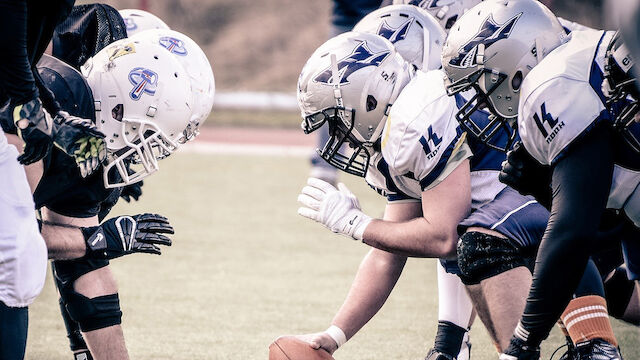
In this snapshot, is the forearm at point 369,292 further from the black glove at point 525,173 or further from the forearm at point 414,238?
the black glove at point 525,173

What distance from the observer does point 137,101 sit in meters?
3.45

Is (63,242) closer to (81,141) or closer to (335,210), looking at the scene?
(81,141)

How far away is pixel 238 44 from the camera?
19281mm

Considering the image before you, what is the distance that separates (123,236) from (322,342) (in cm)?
81

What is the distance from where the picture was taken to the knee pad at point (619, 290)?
3.95m

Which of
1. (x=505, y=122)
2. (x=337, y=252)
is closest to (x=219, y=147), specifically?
(x=337, y=252)

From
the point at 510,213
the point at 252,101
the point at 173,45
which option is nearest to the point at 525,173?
the point at 510,213

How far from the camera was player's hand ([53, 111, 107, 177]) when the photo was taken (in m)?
3.03

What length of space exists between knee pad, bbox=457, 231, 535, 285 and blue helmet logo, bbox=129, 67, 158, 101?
3.99ft

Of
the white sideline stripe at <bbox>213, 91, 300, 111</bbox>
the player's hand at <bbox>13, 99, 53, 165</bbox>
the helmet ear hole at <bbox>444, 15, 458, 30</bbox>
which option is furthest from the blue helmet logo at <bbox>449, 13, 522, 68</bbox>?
the white sideline stripe at <bbox>213, 91, 300, 111</bbox>

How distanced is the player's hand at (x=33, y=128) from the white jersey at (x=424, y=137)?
1.14 meters

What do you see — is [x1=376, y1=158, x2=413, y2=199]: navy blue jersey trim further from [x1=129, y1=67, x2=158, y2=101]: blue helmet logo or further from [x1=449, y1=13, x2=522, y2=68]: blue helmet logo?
[x1=129, y1=67, x2=158, y2=101]: blue helmet logo

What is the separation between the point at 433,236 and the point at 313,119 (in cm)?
68

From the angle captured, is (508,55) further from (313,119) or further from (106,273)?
(106,273)
